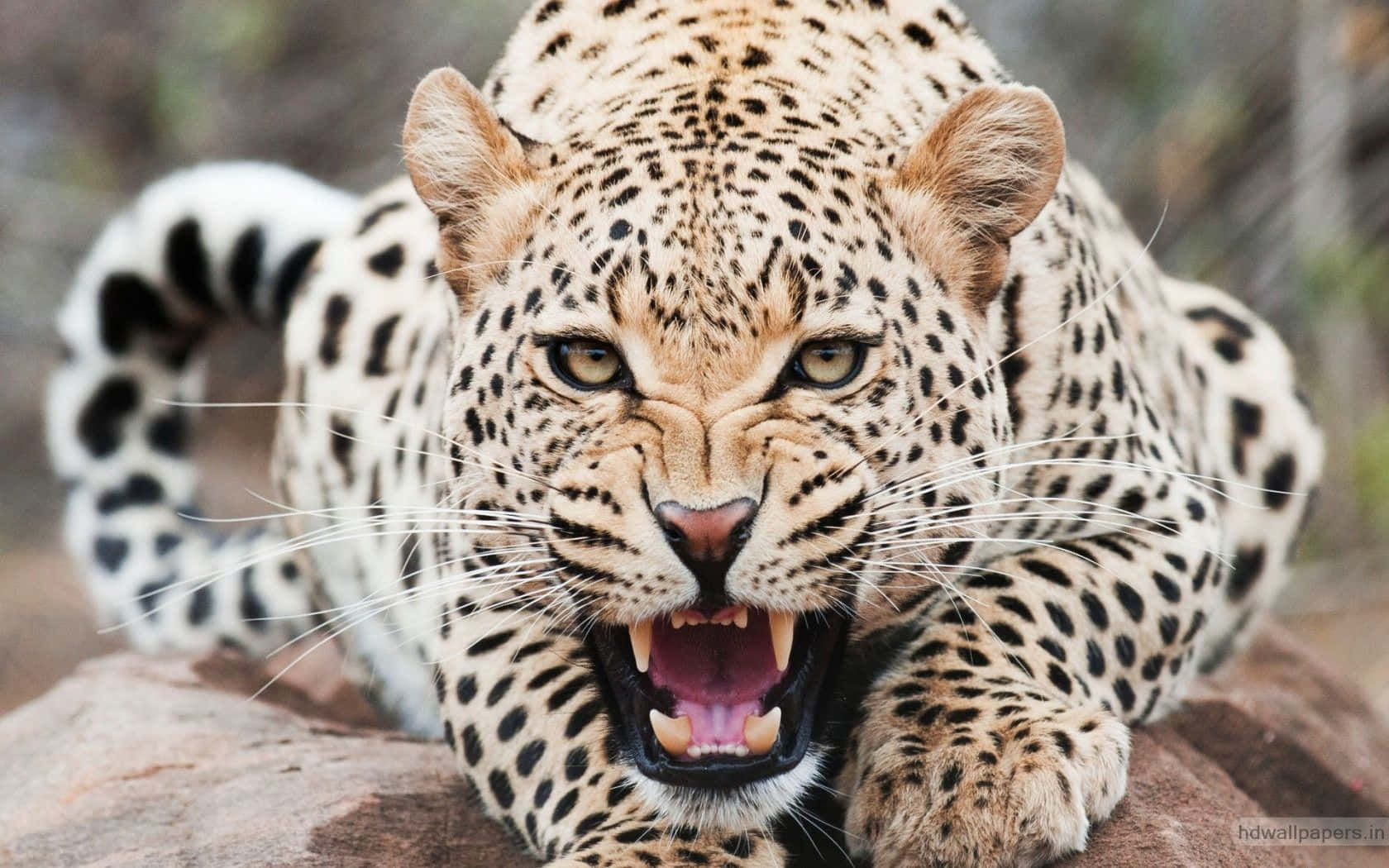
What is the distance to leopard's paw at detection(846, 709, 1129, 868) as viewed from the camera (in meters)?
3.98

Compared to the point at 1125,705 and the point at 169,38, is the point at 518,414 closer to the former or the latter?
the point at 1125,705

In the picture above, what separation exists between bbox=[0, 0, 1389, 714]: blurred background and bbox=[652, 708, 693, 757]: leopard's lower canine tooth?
7966 mm

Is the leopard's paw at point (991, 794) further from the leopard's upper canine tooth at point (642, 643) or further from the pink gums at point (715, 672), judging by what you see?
the leopard's upper canine tooth at point (642, 643)

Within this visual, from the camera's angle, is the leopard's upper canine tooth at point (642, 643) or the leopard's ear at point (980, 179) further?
the leopard's ear at point (980, 179)

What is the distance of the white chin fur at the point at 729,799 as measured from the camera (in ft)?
13.2

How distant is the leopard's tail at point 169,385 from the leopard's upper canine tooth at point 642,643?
3.60m

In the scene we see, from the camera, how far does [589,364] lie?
4098 mm

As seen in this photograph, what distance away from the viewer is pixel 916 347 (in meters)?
4.20

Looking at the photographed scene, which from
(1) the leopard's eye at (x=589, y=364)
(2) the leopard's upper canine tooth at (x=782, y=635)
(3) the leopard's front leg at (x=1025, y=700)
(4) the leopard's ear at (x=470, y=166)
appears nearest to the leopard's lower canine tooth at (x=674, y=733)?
(2) the leopard's upper canine tooth at (x=782, y=635)

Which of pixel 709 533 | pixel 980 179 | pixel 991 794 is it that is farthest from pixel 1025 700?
pixel 980 179

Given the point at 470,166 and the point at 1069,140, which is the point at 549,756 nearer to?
the point at 470,166

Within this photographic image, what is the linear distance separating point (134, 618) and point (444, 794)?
2.90 meters

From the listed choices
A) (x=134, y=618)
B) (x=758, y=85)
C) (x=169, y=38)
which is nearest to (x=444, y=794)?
(x=758, y=85)

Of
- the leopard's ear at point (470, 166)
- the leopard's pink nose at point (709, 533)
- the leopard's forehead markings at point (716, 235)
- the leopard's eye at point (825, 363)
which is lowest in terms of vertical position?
the leopard's pink nose at point (709, 533)
